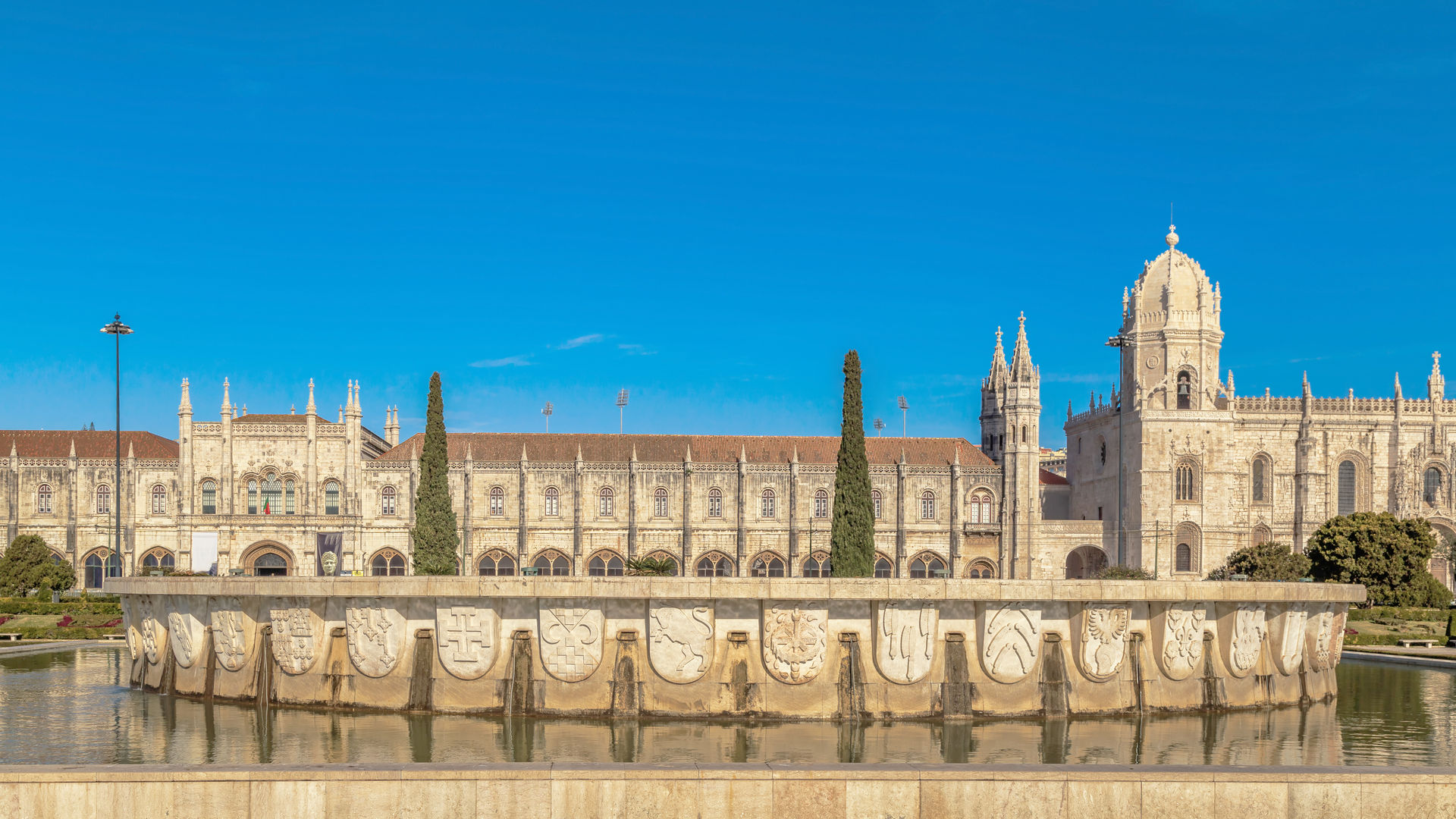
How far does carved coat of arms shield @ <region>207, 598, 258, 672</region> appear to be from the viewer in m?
22.7

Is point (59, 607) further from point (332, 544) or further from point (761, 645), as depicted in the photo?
point (761, 645)

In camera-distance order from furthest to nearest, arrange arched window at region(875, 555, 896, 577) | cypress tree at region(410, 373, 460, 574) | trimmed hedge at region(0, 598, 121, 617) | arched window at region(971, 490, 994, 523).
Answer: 1. arched window at region(971, 490, 994, 523)
2. arched window at region(875, 555, 896, 577)
3. trimmed hedge at region(0, 598, 121, 617)
4. cypress tree at region(410, 373, 460, 574)

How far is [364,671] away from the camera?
21.8 m

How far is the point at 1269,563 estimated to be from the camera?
62781 mm

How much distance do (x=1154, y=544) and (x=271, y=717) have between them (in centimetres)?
6363

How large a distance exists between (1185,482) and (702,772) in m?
69.3

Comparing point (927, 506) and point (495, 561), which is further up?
point (927, 506)

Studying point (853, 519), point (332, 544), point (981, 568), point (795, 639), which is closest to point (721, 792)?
Answer: point (795, 639)

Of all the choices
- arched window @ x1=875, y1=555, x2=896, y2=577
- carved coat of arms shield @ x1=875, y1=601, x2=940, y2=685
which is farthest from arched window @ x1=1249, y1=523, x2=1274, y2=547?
carved coat of arms shield @ x1=875, y1=601, x2=940, y2=685

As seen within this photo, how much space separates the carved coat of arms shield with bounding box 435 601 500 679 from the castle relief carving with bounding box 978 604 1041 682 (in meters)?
8.22

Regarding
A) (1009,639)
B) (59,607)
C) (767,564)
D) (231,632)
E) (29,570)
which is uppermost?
(1009,639)

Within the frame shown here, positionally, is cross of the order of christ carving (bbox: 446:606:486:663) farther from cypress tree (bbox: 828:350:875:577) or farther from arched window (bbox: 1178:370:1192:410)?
arched window (bbox: 1178:370:1192:410)

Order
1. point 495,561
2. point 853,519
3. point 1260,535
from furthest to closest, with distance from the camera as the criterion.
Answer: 1. point 1260,535
2. point 495,561
3. point 853,519

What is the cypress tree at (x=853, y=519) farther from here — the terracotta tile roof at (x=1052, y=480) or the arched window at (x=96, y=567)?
the terracotta tile roof at (x=1052, y=480)
